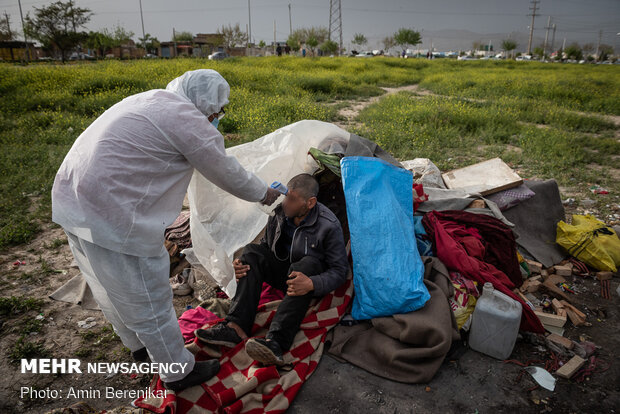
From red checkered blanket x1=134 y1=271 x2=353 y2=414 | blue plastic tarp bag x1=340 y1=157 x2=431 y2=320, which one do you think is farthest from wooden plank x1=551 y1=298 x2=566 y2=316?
red checkered blanket x1=134 y1=271 x2=353 y2=414

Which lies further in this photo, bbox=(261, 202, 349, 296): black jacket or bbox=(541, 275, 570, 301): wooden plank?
bbox=(541, 275, 570, 301): wooden plank

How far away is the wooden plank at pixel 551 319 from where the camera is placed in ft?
9.13

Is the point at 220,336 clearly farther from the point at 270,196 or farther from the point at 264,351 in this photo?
the point at 270,196

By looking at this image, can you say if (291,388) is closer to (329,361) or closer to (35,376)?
(329,361)

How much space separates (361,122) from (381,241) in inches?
287

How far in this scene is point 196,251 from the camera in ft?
9.79

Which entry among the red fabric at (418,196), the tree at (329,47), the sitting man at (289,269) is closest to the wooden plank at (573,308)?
the red fabric at (418,196)

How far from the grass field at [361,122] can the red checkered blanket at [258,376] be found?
3145 mm

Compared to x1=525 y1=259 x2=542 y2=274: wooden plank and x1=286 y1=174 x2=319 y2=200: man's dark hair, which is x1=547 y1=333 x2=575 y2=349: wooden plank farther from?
x1=286 y1=174 x2=319 y2=200: man's dark hair

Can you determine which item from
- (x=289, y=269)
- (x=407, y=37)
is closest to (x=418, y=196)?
(x=289, y=269)

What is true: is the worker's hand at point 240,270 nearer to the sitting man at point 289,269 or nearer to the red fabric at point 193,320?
the sitting man at point 289,269

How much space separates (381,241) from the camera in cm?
273

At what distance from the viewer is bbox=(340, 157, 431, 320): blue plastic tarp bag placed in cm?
257

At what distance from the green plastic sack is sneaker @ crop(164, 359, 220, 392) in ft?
11.5
